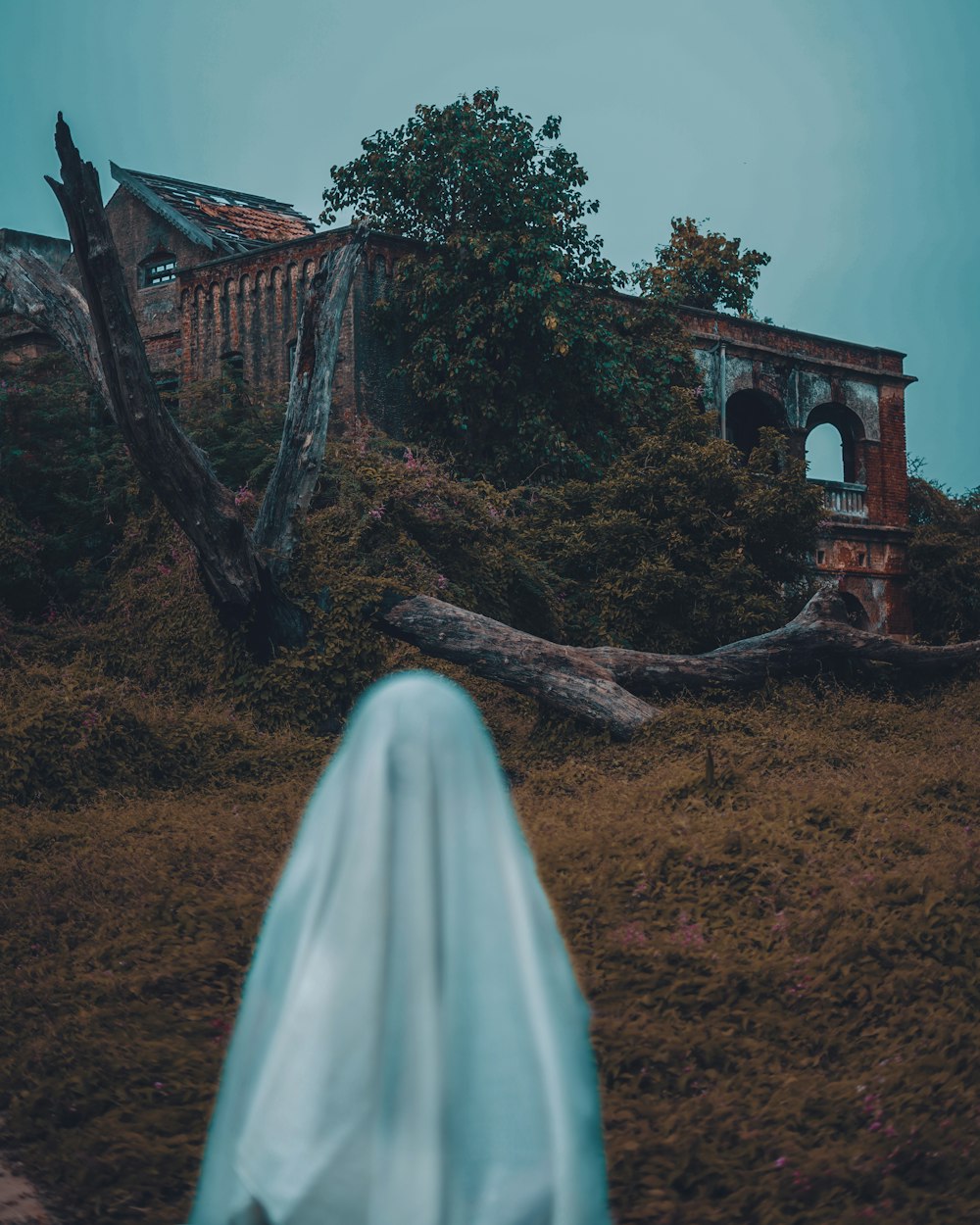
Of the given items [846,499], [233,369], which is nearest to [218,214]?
[233,369]

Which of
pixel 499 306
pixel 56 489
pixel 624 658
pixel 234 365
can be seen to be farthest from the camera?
pixel 234 365

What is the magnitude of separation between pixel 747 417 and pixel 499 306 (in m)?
10.2

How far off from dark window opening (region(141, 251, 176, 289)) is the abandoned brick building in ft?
0.09

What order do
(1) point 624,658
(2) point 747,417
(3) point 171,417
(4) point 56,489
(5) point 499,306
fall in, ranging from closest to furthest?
(3) point 171,417 < (1) point 624,658 < (4) point 56,489 < (5) point 499,306 < (2) point 747,417

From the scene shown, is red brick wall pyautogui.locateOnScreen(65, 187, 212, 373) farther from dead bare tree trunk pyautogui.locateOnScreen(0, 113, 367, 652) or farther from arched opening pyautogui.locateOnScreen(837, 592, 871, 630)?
arched opening pyautogui.locateOnScreen(837, 592, 871, 630)

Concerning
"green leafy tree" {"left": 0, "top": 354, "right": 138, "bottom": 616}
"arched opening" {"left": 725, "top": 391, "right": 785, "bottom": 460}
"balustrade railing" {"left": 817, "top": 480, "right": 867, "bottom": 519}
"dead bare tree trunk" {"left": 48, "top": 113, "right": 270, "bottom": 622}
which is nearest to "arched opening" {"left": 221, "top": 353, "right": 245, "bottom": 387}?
"green leafy tree" {"left": 0, "top": 354, "right": 138, "bottom": 616}

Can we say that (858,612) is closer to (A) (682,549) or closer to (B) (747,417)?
(B) (747,417)

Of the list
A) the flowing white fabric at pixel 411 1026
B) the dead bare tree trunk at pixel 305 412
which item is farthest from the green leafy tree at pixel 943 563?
the flowing white fabric at pixel 411 1026

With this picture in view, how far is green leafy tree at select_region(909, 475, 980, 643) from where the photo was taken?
2252cm

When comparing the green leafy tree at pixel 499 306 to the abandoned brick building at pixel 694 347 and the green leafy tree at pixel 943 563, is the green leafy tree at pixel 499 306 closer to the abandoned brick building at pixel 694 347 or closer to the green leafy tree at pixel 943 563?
the abandoned brick building at pixel 694 347

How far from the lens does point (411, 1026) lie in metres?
1.84

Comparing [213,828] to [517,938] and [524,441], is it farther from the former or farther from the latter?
[524,441]

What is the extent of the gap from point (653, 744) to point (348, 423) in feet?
27.9

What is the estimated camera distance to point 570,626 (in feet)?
45.6
